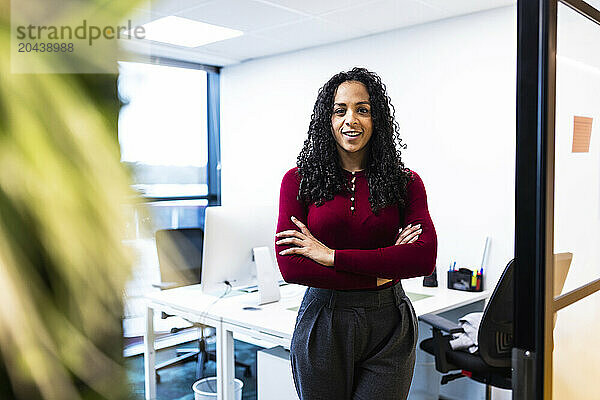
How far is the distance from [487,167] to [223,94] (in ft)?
7.51

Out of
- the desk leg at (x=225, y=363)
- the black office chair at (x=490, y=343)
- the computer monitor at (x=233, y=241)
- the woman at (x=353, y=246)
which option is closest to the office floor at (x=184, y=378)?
the desk leg at (x=225, y=363)

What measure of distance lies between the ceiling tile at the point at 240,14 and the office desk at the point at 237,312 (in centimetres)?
143

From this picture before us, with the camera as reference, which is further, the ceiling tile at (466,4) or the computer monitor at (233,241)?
the ceiling tile at (466,4)

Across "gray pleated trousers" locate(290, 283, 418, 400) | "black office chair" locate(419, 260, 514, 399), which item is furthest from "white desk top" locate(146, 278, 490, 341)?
"gray pleated trousers" locate(290, 283, 418, 400)

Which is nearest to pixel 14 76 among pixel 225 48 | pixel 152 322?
pixel 152 322

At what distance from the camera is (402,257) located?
1.48m

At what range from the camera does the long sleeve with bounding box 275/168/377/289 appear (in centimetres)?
145

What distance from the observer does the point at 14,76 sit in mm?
203

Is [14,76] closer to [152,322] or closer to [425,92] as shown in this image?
[152,322]

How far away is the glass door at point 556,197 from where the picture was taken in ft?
3.23

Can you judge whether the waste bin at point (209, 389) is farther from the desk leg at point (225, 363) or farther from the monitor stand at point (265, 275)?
the monitor stand at point (265, 275)

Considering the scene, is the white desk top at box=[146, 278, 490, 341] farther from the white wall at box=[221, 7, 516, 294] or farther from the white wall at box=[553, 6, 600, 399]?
the white wall at box=[553, 6, 600, 399]

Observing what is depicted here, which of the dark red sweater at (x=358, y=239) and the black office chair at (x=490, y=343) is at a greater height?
the dark red sweater at (x=358, y=239)

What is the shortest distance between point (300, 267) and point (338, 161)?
0.35m
